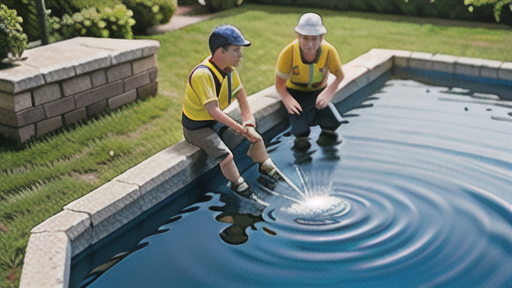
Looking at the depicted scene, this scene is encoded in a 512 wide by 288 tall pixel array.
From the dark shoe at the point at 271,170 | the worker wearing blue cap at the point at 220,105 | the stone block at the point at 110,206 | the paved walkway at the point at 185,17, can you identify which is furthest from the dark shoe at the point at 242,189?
the paved walkway at the point at 185,17

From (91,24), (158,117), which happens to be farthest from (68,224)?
(91,24)

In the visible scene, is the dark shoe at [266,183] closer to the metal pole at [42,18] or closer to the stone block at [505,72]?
the metal pole at [42,18]

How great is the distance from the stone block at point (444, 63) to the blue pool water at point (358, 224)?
1.90 metres

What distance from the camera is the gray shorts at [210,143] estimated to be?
4.66 meters

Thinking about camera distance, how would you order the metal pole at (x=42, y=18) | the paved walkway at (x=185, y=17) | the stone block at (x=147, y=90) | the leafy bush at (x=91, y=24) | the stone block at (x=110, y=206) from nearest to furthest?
the stone block at (x=110, y=206), the stone block at (x=147, y=90), the metal pole at (x=42, y=18), the leafy bush at (x=91, y=24), the paved walkway at (x=185, y=17)

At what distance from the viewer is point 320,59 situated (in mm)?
5578

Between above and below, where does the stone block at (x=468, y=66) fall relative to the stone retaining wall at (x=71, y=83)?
below

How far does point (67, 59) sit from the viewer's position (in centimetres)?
584

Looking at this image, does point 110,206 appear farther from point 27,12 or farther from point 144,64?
point 27,12

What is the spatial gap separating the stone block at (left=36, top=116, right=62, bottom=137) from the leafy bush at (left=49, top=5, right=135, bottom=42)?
2352 millimetres

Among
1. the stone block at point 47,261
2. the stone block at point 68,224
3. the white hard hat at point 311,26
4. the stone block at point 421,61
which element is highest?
the white hard hat at point 311,26

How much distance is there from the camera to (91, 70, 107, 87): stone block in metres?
5.93

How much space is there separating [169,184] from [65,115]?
Answer: 5.97 ft

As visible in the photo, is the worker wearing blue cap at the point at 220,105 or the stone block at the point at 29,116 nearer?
the worker wearing blue cap at the point at 220,105
